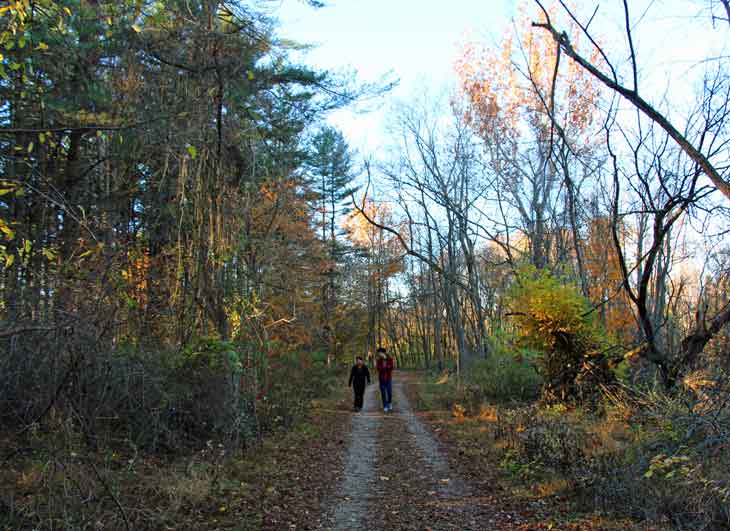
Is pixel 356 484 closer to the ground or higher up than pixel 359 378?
closer to the ground

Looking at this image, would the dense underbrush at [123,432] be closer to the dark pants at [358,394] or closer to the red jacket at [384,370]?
the dark pants at [358,394]

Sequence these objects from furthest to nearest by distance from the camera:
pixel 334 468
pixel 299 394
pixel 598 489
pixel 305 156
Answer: pixel 305 156 < pixel 299 394 < pixel 334 468 < pixel 598 489

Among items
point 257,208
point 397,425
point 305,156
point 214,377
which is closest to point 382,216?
point 305,156

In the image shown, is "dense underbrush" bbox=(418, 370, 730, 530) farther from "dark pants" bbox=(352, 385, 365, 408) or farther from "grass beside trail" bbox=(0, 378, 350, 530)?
"dark pants" bbox=(352, 385, 365, 408)

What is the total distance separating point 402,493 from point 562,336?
21.4 feet

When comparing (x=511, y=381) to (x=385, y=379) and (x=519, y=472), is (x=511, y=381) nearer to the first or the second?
(x=385, y=379)

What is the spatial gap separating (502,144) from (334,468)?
15.0 metres

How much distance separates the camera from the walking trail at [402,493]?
5.81 meters

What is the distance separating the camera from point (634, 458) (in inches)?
254

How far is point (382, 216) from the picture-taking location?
1316 inches

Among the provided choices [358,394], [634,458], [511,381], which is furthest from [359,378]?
[634,458]

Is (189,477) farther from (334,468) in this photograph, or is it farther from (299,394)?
(299,394)

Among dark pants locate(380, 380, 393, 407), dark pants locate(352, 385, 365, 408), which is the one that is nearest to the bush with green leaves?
dark pants locate(380, 380, 393, 407)

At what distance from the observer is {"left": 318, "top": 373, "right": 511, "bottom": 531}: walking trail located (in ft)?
19.1
